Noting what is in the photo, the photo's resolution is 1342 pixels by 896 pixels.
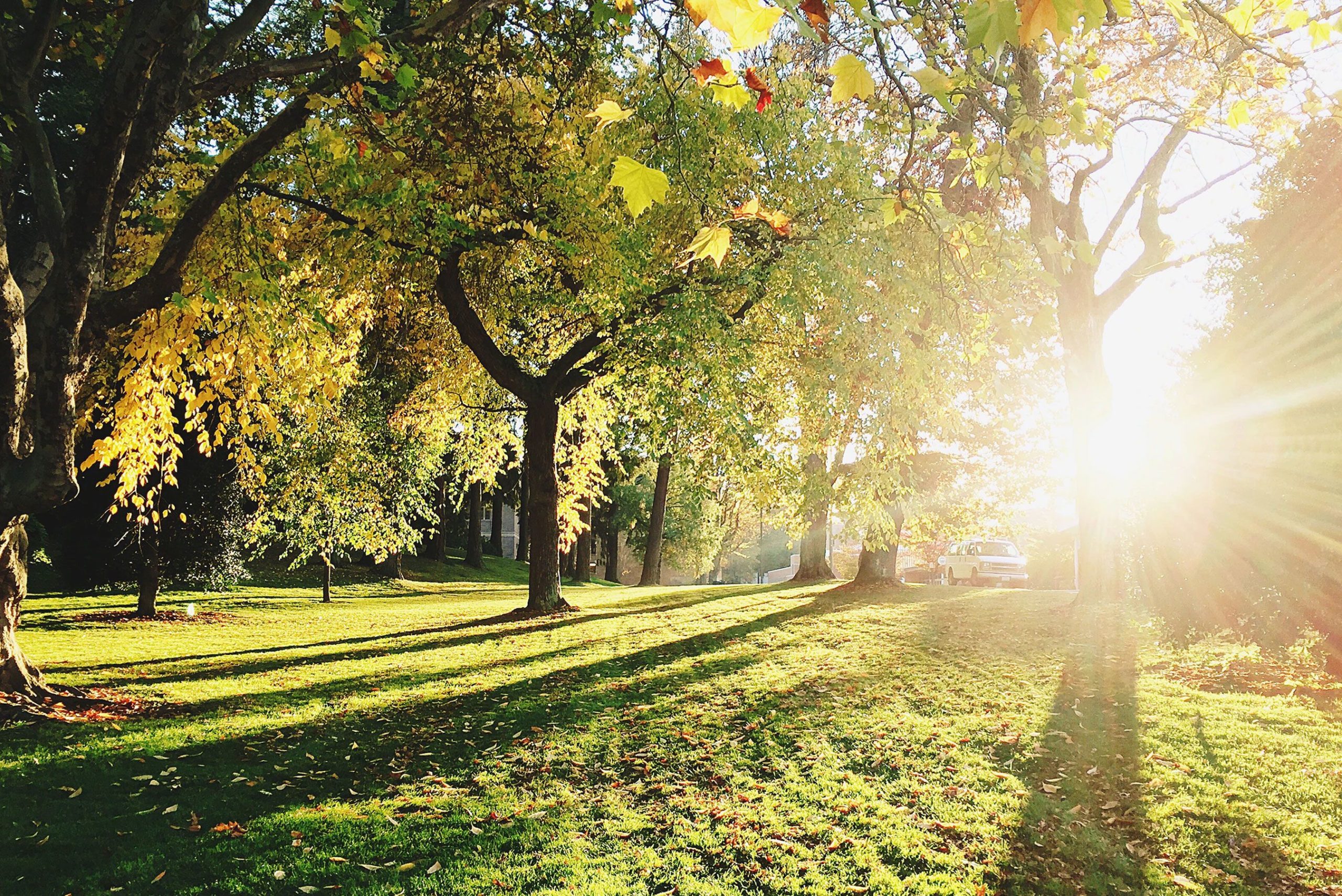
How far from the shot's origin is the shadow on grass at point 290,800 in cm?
409

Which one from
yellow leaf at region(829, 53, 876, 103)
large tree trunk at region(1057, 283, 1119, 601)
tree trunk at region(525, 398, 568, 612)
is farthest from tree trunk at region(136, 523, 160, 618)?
large tree trunk at region(1057, 283, 1119, 601)

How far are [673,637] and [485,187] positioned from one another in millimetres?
7927

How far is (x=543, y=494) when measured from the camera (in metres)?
15.2

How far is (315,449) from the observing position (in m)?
16.0

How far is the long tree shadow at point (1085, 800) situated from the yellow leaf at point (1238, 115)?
12.8 ft

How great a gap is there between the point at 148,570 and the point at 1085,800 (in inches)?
627

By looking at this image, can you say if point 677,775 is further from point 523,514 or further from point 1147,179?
point 523,514

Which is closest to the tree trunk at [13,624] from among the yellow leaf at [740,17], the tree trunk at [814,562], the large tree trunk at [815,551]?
the yellow leaf at [740,17]

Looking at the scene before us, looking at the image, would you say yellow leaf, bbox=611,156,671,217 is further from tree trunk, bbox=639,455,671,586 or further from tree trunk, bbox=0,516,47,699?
tree trunk, bbox=639,455,671,586

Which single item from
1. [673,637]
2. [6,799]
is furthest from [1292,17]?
[673,637]

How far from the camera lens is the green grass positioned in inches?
165

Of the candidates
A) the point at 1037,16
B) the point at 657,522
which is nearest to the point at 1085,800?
the point at 1037,16

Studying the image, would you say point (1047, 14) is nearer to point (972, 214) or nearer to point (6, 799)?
point (972, 214)

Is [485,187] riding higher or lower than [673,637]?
higher
